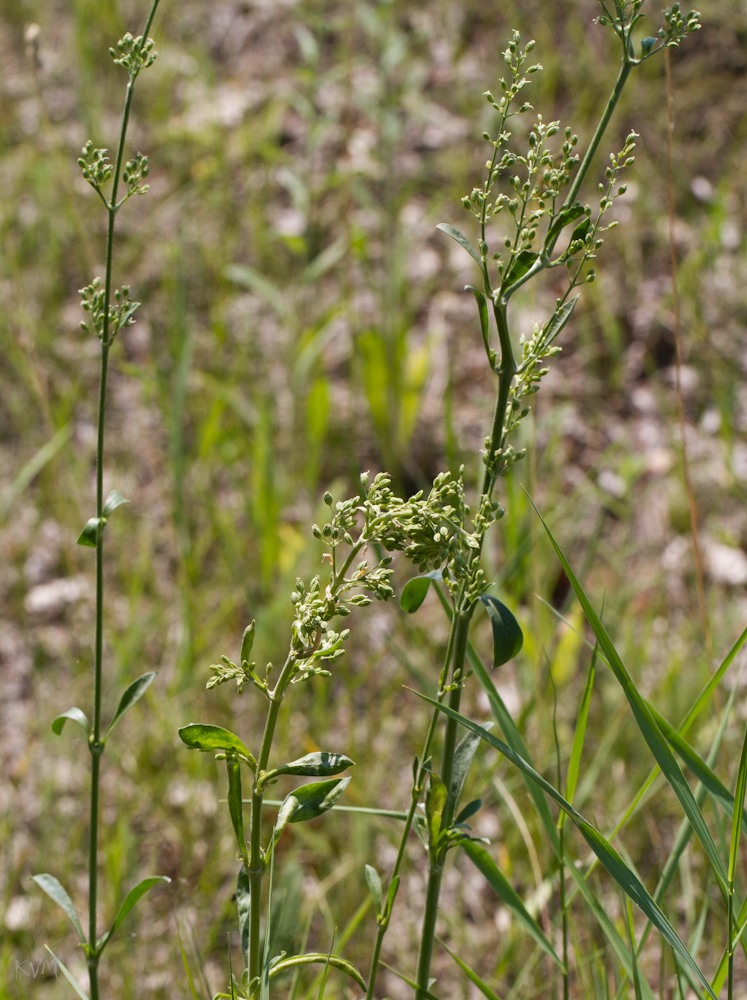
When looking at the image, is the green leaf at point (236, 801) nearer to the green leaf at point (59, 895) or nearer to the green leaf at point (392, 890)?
the green leaf at point (392, 890)

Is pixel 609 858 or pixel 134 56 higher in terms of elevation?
pixel 134 56

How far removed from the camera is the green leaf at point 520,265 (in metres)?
0.74

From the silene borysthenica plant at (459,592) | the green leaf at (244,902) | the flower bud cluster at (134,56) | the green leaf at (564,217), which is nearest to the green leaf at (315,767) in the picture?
the silene borysthenica plant at (459,592)

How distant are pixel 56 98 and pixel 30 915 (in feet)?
12.8

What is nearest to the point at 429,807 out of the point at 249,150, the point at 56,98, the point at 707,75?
the point at 249,150

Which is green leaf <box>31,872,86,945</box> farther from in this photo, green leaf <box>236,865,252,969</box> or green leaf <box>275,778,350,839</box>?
green leaf <box>275,778,350,839</box>

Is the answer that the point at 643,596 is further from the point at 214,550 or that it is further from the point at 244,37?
the point at 244,37

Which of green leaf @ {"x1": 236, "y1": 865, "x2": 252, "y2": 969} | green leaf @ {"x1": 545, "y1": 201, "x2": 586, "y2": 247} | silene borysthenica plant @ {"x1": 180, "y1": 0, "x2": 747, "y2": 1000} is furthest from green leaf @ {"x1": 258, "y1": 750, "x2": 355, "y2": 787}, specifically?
green leaf @ {"x1": 545, "y1": 201, "x2": 586, "y2": 247}

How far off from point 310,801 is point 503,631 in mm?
223

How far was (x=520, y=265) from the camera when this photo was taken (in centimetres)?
74

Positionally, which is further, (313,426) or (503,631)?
(313,426)

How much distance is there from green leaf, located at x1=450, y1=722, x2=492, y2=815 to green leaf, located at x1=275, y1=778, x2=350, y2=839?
0.43 feet

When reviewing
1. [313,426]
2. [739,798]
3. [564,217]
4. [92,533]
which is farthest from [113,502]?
[313,426]

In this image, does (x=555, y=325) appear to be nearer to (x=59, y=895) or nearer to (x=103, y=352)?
(x=103, y=352)
